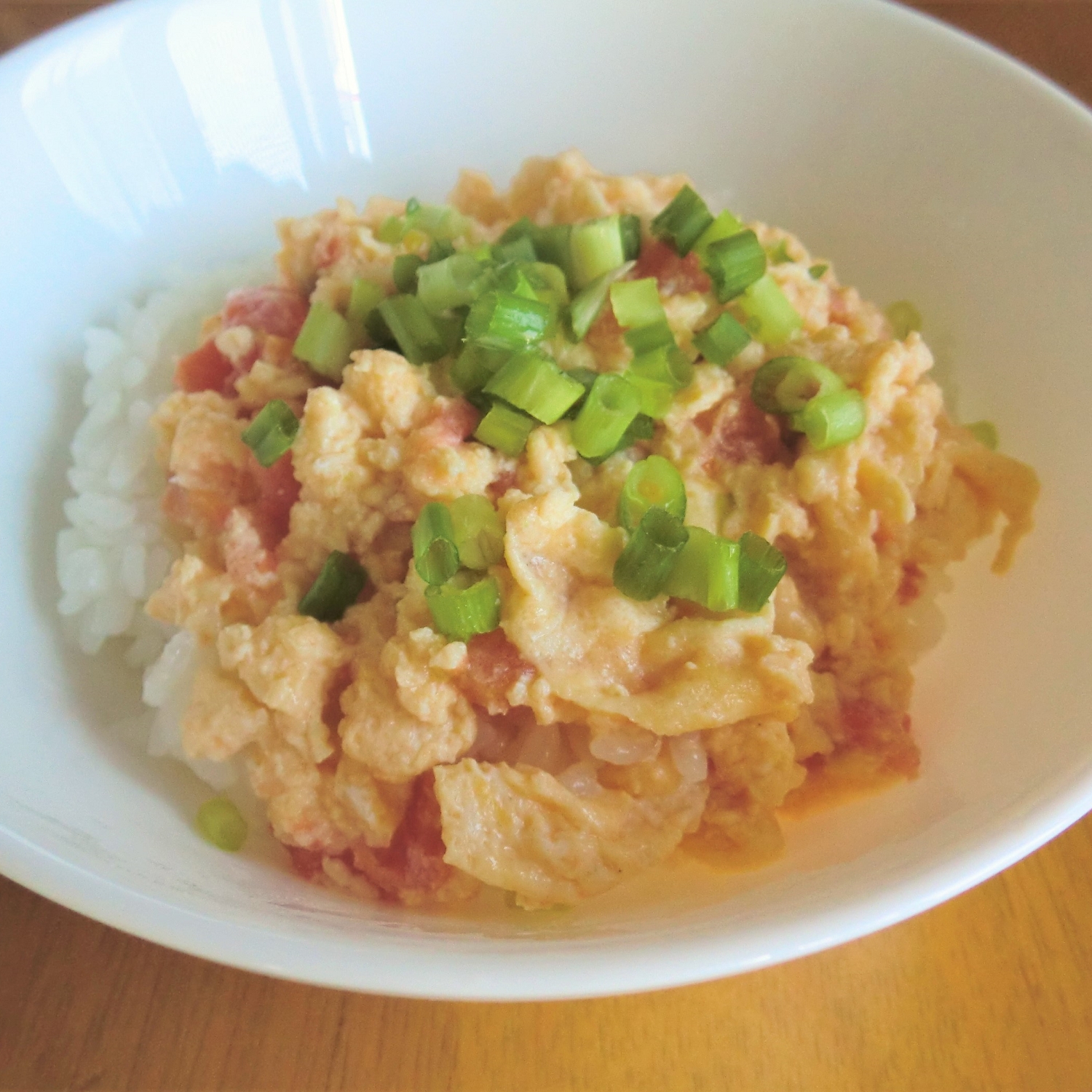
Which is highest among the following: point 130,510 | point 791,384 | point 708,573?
point 791,384

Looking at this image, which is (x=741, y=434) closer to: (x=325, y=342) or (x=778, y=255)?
(x=778, y=255)

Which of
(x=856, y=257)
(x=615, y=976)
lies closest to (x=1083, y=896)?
(x=615, y=976)

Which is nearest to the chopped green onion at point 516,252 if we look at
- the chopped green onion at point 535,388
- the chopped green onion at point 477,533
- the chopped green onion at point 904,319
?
the chopped green onion at point 535,388

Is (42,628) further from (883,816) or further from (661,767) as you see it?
(883,816)

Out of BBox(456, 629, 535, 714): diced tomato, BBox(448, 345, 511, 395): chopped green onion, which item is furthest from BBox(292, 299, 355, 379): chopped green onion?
BBox(456, 629, 535, 714): diced tomato

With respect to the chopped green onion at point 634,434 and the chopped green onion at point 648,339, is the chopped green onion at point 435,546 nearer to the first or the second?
the chopped green onion at point 634,434

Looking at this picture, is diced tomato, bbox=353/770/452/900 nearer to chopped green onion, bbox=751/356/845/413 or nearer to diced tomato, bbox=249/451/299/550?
diced tomato, bbox=249/451/299/550

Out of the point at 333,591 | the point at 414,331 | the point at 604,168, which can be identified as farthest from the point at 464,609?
the point at 604,168
